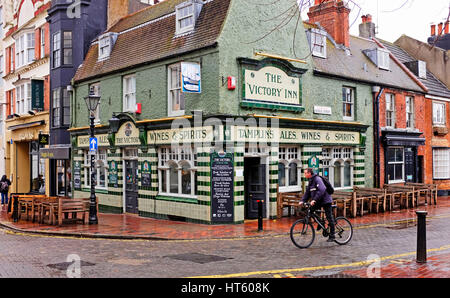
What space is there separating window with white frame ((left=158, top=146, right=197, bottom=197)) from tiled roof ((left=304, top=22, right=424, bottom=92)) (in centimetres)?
657

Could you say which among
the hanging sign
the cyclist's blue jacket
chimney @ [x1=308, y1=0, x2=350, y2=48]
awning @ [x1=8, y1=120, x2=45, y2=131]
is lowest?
the cyclist's blue jacket

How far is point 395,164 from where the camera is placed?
79.3 ft

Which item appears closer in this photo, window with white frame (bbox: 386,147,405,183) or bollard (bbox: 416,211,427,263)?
bollard (bbox: 416,211,427,263)

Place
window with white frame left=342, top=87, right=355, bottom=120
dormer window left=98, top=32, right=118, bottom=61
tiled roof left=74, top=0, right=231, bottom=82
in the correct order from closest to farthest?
tiled roof left=74, top=0, right=231, bottom=82
window with white frame left=342, top=87, right=355, bottom=120
dormer window left=98, top=32, right=118, bottom=61

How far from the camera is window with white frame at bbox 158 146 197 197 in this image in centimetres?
1683

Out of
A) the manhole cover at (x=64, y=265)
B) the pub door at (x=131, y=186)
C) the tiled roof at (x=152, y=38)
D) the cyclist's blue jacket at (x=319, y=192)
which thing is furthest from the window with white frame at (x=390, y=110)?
the manhole cover at (x=64, y=265)

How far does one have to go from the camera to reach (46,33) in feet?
85.8

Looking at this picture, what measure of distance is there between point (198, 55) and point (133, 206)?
7.28m

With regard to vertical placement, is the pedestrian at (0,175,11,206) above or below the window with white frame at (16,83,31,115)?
below

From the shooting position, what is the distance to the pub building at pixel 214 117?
16.0 metres

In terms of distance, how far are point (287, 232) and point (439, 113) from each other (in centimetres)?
1760

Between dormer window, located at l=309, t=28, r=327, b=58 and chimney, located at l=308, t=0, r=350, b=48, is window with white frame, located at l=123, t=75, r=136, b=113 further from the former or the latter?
chimney, located at l=308, t=0, r=350, b=48

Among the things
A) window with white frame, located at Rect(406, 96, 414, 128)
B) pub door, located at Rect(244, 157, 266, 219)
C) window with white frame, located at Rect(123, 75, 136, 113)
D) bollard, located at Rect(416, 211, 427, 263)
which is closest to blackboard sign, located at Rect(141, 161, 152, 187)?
window with white frame, located at Rect(123, 75, 136, 113)
